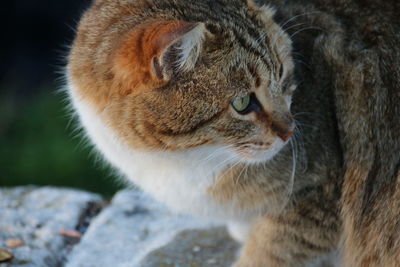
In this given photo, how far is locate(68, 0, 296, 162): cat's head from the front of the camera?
2381 millimetres

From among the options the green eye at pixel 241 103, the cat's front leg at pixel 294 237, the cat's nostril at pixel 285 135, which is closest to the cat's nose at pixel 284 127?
the cat's nostril at pixel 285 135

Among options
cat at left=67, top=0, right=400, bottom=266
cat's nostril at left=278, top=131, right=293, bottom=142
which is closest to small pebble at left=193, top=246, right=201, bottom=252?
Answer: cat at left=67, top=0, right=400, bottom=266

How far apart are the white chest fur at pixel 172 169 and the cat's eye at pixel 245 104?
0.18 metres

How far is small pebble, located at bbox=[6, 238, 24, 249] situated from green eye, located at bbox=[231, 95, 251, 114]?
4.53 ft

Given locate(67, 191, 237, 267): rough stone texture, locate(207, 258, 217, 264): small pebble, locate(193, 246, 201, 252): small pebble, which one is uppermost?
locate(67, 191, 237, 267): rough stone texture

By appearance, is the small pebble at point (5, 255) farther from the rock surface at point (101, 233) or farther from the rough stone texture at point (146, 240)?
the rough stone texture at point (146, 240)

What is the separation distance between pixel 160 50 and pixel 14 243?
4.65 feet

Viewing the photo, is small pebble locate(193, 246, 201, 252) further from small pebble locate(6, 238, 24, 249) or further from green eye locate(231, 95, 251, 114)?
green eye locate(231, 95, 251, 114)

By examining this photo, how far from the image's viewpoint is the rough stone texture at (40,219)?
10.3 ft

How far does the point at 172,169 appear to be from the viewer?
2.68 m

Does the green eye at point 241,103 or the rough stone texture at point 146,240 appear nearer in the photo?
the green eye at point 241,103

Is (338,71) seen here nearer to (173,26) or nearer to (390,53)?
(390,53)

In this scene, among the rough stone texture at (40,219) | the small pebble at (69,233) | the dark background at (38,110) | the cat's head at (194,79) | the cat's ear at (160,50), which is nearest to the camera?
the cat's ear at (160,50)

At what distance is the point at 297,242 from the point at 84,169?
3.21 m
